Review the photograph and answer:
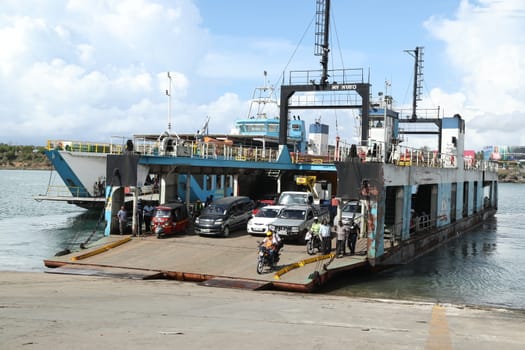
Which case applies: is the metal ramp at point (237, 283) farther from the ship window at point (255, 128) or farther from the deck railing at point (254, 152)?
the ship window at point (255, 128)

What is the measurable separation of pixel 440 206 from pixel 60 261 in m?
20.6

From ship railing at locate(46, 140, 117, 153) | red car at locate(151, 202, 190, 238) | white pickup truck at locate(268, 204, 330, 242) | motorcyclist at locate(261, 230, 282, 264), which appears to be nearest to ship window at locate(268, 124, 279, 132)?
ship railing at locate(46, 140, 117, 153)

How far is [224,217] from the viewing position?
21.9 meters

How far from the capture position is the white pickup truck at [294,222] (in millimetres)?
20250

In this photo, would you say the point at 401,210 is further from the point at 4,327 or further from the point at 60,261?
the point at 4,327

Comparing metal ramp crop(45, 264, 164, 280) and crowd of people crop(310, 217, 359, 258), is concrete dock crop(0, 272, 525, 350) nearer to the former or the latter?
metal ramp crop(45, 264, 164, 280)

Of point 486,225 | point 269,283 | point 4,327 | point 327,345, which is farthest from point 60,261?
point 486,225

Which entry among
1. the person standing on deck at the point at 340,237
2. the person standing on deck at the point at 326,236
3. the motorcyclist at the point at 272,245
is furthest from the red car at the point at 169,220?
the person standing on deck at the point at 340,237

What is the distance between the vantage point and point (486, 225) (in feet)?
139

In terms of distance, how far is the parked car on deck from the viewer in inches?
846

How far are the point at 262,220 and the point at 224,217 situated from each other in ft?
5.34

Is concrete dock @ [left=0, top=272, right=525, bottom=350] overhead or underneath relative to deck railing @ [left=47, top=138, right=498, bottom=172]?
underneath

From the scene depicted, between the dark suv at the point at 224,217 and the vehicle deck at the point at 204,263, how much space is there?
1012mm

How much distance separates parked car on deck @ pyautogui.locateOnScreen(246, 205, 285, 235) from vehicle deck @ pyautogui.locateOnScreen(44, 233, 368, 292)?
1063 millimetres
